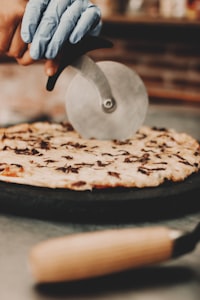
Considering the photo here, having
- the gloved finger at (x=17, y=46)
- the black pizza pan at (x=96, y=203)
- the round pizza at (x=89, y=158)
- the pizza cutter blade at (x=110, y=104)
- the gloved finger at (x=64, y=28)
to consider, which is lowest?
the black pizza pan at (x=96, y=203)

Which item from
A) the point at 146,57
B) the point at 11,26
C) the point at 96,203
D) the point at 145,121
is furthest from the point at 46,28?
the point at 146,57

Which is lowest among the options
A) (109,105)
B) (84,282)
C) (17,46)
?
(84,282)

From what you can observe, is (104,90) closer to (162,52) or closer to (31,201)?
(31,201)

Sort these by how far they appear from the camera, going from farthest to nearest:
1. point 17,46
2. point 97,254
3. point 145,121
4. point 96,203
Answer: point 145,121 < point 17,46 < point 96,203 < point 97,254

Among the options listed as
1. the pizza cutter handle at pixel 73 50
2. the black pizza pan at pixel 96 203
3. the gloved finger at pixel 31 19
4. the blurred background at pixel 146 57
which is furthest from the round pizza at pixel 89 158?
the blurred background at pixel 146 57

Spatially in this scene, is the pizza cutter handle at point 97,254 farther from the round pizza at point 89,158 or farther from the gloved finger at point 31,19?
the gloved finger at point 31,19

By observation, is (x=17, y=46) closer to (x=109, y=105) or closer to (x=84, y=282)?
(x=109, y=105)
